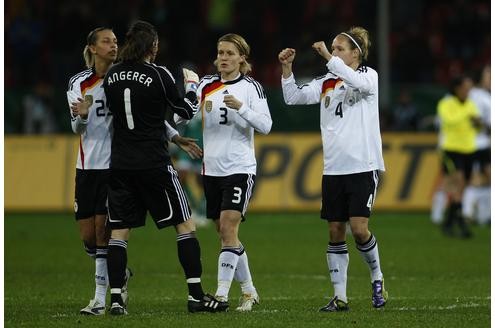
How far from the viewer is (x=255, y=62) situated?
2684 centimetres

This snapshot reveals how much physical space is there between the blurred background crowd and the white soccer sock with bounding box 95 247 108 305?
49.6 feet

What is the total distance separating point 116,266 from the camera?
931 cm

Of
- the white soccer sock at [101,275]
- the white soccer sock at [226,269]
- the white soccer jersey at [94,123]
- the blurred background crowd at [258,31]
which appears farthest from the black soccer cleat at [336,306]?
the blurred background crowd at [258,31]

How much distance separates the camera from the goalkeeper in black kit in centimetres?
919

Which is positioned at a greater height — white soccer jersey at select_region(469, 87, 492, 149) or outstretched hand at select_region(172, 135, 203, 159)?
white soccer jersey at select_region(469, 87, 492, 149)

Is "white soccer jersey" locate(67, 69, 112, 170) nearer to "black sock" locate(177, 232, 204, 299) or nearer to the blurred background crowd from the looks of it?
"black sock" locate(177, 232, 204, 299)

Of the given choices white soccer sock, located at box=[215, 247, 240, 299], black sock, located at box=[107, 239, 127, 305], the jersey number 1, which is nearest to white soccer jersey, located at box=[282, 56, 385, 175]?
white soccer sock, located at box=[215, 247, 240, 299]

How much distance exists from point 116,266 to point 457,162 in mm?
9893

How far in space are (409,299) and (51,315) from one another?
3.19 meters

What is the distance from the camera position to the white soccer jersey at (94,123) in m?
9.70

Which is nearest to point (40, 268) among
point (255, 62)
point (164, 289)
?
point (164, 289)

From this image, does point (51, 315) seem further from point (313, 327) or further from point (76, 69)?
point (76, 69)

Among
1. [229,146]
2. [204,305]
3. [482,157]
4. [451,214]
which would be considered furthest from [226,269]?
[482,157]

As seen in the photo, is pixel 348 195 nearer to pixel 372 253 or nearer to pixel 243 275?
pixel 372 253
